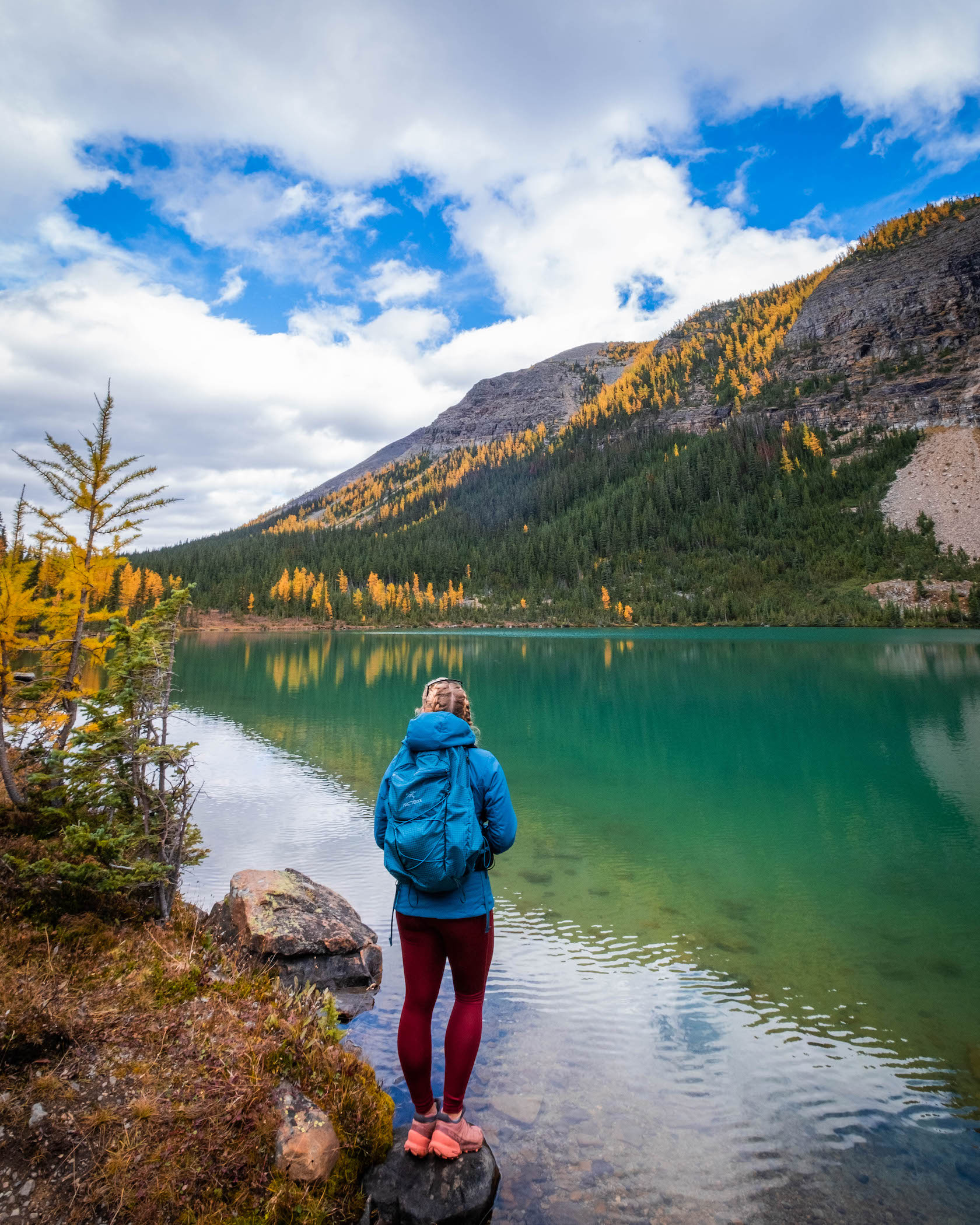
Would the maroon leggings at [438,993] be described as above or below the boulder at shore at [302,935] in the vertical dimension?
above

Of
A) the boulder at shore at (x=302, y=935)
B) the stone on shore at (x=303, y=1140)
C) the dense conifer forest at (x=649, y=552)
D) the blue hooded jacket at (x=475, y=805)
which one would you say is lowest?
the boulder at shore at (x=302, y=935)

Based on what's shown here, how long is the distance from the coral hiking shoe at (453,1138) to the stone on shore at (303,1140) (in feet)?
1.96

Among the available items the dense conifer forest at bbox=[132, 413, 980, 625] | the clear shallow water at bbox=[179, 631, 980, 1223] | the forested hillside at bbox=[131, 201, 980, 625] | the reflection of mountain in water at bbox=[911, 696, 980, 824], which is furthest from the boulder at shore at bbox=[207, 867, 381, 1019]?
the forested hillside at bbox=[131, 201, 980, 625]

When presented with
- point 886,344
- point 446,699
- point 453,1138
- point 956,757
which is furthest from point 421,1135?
point 886,344

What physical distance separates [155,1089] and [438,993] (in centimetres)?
→ 174

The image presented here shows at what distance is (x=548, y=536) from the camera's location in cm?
14625

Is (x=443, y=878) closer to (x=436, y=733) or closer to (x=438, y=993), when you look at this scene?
(x=436, y=733)

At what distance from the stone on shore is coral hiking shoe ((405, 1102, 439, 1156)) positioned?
0.44m

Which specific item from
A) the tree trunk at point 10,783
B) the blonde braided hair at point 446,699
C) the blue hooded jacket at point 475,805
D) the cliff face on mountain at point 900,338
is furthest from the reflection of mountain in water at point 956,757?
the cliff face on mountain at point 900,338

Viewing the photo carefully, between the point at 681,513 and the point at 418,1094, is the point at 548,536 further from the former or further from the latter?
the point at 418,1094

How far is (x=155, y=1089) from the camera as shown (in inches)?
135

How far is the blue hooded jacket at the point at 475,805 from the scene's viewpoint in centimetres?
338

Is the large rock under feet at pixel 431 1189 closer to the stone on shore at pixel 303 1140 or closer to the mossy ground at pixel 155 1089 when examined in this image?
the mossy ground at pixel 155 1089

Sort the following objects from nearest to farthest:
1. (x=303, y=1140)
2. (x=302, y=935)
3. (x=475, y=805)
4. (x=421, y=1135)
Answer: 1. (x=303, y=1140)
2. (x=475, y=805)
3. (x=421, y=1135)
4. (x=302, y=935)
